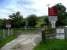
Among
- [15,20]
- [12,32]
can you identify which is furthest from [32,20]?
[12,32]

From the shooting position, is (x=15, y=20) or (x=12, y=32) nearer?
(x=12, y=32)

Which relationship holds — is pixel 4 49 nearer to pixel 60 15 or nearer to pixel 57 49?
pixel 57 49

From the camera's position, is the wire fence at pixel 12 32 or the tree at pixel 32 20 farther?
the tree at pixel 32 20

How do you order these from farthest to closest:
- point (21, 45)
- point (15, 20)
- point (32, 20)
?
point (32, 20) → point (15, 20) → point (21, 45)

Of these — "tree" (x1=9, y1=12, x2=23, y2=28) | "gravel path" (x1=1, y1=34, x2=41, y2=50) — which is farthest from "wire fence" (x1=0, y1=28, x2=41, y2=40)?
"tree" (x1=9, y1=12, x2=23, y2=28)

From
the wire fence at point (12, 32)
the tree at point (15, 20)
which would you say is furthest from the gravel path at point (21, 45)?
the tree at point (15, 20)

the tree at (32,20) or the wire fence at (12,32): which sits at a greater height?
the tree at (32,20)

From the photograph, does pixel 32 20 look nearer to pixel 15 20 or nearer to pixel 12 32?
pixel 15 20

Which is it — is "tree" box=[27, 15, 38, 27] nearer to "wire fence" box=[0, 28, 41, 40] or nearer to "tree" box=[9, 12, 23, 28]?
"tree" box=[9, 12, 23, 28]

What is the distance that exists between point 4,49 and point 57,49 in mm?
5210

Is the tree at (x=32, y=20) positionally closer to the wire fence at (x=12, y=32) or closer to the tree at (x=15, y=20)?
the tree at (x=15, y=20)

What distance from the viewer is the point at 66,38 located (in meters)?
26.9

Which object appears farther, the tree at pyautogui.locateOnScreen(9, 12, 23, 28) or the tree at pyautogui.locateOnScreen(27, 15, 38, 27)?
the tree at pyautogui.locateOnScreen(27, 15, 38, 27)

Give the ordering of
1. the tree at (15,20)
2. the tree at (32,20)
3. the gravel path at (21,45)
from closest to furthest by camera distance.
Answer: the gravel path at (21,45) → the tree at (15,20) → the tree at (32,20)
